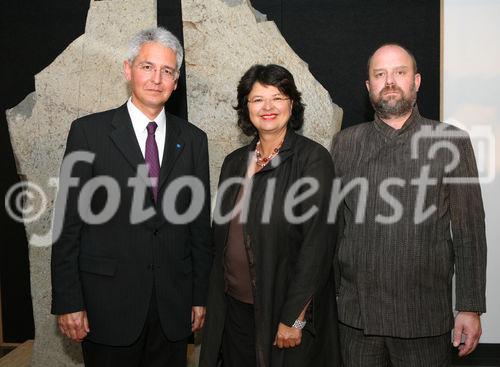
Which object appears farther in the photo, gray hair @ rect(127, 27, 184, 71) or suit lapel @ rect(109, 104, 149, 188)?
gray hair @ rect(127, 27, 184, 71)

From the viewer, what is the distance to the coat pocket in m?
1.99

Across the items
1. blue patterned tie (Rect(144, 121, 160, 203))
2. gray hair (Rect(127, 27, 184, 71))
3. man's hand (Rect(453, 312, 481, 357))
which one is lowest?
man's hand (Rect(453, 312, 481, 357))

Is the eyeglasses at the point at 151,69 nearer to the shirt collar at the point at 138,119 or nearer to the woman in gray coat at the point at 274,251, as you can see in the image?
the shirt collar at the point at 138,119

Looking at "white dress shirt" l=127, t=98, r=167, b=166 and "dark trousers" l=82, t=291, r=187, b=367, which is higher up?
"white dress shirt" l=127, t=98, r=167, b=166

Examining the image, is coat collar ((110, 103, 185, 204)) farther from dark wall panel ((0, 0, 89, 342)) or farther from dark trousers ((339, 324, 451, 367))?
dark wall panel ((0, 0, 89, 342))

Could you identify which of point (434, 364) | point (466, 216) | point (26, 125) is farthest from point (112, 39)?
point (434, 364)

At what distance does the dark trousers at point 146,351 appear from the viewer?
2.03m

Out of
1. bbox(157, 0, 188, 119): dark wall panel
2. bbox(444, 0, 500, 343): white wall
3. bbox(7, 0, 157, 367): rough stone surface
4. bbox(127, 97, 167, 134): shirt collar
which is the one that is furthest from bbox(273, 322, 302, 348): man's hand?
bbox(444, 0, 500, 343): white wall

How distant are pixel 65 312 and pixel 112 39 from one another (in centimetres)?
155

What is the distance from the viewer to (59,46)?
3.38 m

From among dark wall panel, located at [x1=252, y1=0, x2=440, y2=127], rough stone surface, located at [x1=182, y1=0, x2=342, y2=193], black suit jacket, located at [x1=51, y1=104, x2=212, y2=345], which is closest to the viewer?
black suit jacket, located at [x1=51, y1=104, x2=212, y2=345]

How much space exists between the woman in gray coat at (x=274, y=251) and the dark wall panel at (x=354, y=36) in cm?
130

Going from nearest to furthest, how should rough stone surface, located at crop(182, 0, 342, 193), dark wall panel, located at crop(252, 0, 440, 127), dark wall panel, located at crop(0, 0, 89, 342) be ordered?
rough stone surface, located at crop(182, 0, 342, 193), dark wall panel, located at crop(252, 0, 440, 127), dark wall panel, located at crop(0, 0, 89, 342)

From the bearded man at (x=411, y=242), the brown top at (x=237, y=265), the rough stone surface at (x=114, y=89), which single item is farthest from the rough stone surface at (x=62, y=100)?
the bearded man at (x=411, y=242)
